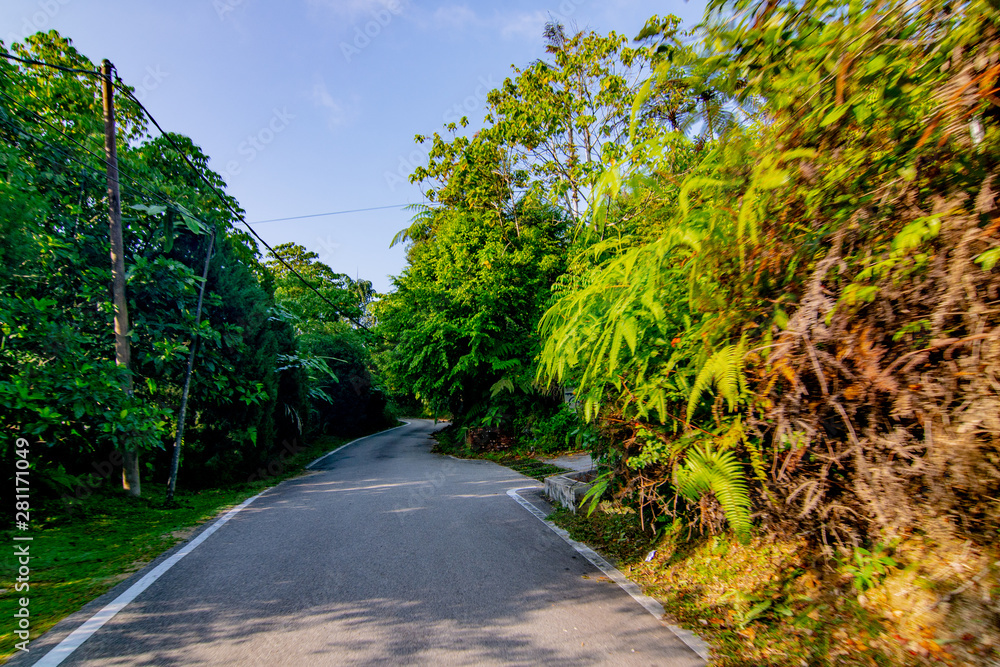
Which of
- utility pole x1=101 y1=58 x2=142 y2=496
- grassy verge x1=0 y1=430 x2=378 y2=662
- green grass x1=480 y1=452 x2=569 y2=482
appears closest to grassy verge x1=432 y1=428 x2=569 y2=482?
green grass x1=480 y1=452 x2=569 y2=482

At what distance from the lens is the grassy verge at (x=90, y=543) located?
417cm

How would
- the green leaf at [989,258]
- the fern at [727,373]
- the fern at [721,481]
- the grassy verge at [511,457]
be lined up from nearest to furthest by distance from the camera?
1. the green leaf at [989,258]
2. the fern at [727,373]
3. the fern at [721,481]
4. the grassy verge at [511,457]

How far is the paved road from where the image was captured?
332 cm

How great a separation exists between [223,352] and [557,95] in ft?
43.6

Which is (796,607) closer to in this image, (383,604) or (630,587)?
(630,587)

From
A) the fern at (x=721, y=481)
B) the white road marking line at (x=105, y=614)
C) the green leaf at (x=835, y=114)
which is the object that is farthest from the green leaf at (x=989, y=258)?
the white road marking line at (x=105, y=614)

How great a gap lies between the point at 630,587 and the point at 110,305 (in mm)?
8552

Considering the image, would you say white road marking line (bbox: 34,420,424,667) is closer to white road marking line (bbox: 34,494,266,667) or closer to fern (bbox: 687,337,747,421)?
white road marking line (bbox: 34,494,266,667)

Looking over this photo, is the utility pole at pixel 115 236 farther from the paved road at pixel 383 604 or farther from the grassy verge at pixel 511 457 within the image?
the grassy verge at pixel 511 457

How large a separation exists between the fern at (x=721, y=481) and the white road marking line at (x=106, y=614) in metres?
4.29

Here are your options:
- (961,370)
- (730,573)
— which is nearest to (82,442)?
(730,573)

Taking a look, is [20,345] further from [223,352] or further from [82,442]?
[223,352]

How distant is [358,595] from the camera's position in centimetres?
433

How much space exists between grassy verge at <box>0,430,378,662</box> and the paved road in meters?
0.46
